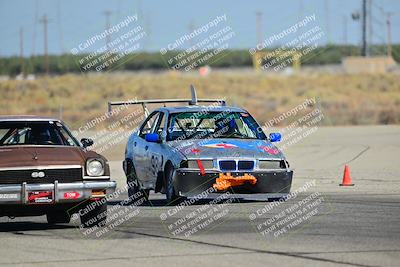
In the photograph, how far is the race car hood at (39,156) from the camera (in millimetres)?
12500

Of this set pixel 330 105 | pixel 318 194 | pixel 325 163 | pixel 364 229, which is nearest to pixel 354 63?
pixel 330 105

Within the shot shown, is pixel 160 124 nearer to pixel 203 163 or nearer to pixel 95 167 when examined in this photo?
pixel 203 163

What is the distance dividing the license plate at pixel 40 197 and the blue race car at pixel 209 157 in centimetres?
315

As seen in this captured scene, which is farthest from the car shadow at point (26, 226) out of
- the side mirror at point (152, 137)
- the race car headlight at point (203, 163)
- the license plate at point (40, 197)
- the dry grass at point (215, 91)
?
the dry grass at point (215, 91)

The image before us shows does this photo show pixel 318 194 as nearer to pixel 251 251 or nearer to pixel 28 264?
pixel 251 251

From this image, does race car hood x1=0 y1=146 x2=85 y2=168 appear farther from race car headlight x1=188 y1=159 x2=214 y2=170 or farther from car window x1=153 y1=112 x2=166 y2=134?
car window x1=153 y1=112 x2=166 y2=134

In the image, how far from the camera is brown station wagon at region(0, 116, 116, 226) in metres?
12.4

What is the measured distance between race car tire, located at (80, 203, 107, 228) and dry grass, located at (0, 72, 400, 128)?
35.8 meters

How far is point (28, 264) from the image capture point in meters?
9.88

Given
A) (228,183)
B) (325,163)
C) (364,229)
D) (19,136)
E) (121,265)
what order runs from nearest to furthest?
(121,265) < (364,229) < (19,136) < (228,183) < (325,163)

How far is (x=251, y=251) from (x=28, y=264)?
2197mm

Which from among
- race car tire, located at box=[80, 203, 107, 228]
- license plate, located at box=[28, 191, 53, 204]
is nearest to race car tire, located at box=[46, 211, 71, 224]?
race car tire, located at box=[80, 203, 107, 228]

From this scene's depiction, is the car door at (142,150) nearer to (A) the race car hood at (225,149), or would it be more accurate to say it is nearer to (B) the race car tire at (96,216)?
(A) the race car hood at (225,149)

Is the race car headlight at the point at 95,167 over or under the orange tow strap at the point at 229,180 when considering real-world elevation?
over
